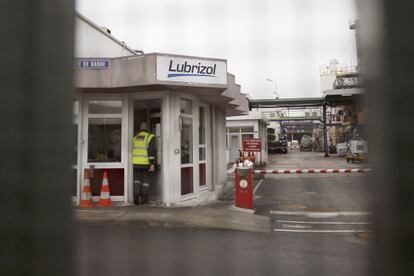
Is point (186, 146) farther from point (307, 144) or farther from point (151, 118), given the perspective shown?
point (307, 144)

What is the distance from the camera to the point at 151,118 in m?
7.59

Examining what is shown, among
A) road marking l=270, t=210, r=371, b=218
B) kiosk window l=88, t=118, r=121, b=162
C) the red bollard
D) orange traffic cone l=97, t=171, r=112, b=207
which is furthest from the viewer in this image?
kiosk window l=88, t=118, r=121, b=162

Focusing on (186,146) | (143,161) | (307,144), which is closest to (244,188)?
(186,146)

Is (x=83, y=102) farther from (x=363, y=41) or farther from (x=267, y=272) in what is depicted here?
(x=363, y=41)

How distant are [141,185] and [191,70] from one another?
270 centimetres

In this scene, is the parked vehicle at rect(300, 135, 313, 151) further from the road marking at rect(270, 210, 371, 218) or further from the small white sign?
the small white sign

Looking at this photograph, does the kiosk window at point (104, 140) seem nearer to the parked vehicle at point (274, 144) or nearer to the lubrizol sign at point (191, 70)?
the lubrizol sign at point (191, 70)

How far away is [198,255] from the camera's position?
3.74 metres

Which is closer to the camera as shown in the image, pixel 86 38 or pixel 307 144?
pixel 86 38

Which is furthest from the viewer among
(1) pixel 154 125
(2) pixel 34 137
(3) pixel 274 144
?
(3) pixel 274 144

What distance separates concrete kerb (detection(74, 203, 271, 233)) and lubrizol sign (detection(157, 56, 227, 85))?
2565 mm

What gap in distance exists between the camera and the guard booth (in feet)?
21.6

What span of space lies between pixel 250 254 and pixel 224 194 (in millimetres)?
5435

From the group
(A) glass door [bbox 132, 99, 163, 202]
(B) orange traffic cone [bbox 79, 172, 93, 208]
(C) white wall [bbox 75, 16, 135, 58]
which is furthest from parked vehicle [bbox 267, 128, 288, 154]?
(C) white wall [bbox 75, 16, 135, 58]
